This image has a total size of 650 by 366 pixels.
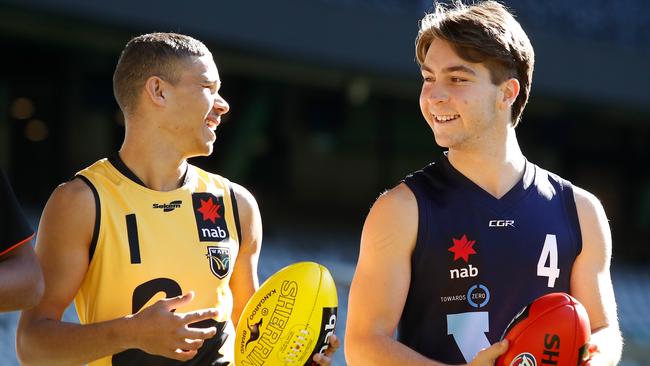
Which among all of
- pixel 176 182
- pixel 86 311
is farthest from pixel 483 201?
pixel 86 311

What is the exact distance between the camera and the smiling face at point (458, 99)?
242cm

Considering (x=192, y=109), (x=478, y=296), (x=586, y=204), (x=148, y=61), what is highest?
(x=148, y=61)

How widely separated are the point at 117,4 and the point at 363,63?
316cm

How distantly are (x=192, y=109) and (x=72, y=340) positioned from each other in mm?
655

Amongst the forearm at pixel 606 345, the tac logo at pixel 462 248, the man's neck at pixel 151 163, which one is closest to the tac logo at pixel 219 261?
the man's neck at pixel 151 163

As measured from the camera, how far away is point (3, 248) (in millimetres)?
2111

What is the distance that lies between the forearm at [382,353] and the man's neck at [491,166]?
517 millimetres

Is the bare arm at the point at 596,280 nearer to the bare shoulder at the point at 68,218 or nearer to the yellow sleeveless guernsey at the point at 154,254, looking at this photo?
the yellow sleeveless guernsey at the point at 154,254

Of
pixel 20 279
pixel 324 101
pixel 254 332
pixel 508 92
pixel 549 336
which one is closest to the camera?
pixel 20 279

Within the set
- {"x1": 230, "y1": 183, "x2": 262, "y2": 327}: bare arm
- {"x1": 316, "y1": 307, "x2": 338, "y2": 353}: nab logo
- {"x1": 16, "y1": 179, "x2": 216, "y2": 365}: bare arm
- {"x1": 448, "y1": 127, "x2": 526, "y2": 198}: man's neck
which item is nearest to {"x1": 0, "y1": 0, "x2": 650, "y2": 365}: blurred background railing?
{"x1": 230, "y1": 183, "x2": 262, "y2": 327}: bare arm

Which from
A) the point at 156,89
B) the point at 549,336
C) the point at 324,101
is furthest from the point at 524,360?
the point at 324,101

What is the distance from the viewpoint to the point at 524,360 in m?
2.15

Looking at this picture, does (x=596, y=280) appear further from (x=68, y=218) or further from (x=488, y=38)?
(x=68, y=218)

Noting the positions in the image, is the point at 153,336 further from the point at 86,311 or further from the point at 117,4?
the point at 117,4
